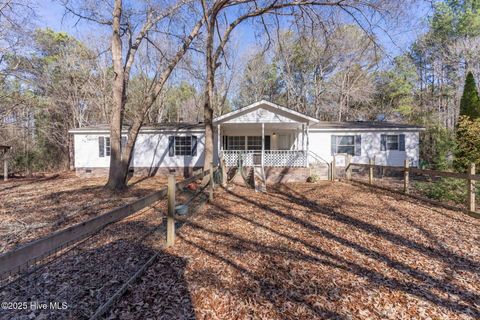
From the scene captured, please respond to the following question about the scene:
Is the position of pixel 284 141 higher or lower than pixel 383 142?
higher

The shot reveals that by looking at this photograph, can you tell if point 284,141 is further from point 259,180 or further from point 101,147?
point 101,147

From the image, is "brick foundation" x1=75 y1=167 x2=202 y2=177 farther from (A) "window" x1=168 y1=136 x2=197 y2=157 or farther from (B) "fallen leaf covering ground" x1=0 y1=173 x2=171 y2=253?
(B) "fallen leaf covering ground" x1=0 y1=173 x2=171 y2=253

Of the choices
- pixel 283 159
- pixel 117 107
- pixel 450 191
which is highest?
pixel 117 107

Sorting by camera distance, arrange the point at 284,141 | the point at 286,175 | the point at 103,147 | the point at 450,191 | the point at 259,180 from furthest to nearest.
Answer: the point at 284,141 < the point at 103,147 < the point at 286,175 < the point at 259,180 < the point at 450,191

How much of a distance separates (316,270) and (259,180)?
7.59 metres

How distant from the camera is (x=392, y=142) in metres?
15.0

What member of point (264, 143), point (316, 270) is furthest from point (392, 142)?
point (316, 270)

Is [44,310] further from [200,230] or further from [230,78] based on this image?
[230,78]

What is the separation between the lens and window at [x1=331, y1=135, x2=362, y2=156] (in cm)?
1519

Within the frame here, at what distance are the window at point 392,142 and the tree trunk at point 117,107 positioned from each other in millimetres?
14773

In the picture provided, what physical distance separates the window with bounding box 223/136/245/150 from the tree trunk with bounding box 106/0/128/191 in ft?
27.5

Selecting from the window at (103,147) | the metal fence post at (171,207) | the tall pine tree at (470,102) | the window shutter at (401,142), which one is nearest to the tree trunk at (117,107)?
the window at (103,147)

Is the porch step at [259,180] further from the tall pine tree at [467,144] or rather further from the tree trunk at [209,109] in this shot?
the tall pine tree at [467,144]

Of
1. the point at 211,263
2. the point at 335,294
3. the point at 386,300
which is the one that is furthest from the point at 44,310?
the point at 386,300
